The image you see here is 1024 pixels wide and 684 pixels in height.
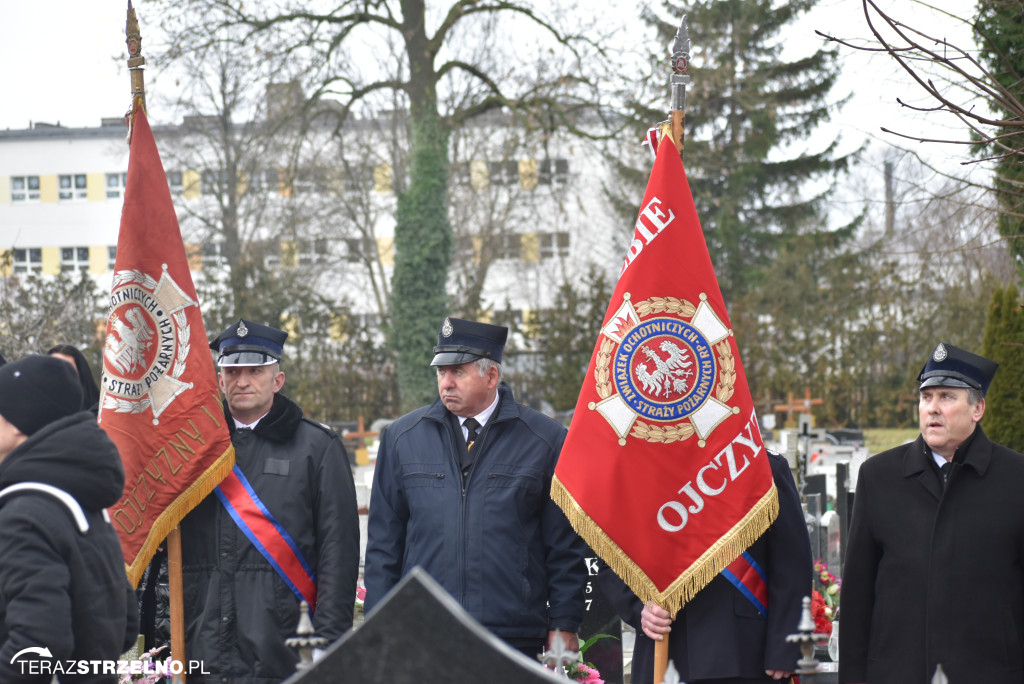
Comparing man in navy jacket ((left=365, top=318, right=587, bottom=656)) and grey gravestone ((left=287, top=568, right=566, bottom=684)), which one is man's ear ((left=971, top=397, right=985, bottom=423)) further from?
grey gravestone ((left=287, top=568, right=566, bottom=684))

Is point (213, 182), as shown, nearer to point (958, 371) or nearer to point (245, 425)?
point (245, 425)

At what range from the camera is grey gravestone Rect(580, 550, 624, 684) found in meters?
6.64

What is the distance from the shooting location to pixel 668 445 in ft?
14.1

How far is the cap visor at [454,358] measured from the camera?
4699 mm

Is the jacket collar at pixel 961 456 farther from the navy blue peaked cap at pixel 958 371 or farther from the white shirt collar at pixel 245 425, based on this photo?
the white shirt collar at pixel 245 425

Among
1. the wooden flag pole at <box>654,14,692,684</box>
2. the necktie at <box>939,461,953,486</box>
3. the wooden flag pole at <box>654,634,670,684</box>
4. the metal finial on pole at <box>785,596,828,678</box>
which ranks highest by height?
the wooden flag pole at <box>654,14,692,684</box>

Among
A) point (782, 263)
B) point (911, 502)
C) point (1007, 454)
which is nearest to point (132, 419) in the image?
point (911, 502)

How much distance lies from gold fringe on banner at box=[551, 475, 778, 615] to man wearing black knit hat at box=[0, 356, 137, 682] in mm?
1801

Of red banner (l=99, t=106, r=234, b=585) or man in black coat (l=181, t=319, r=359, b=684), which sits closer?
man in black coat (l=181, t=319, r=359, b=684)

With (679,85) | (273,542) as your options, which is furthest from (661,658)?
(679,85)

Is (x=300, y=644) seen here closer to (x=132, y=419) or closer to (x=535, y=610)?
(x=535, y=610)

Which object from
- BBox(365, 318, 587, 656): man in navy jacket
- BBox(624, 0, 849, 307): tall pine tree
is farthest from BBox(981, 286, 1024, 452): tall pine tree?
BBox(624, 0, 849, 307): tall pine tree

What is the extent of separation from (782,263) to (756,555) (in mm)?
24411

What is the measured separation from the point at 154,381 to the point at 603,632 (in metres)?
3.36
